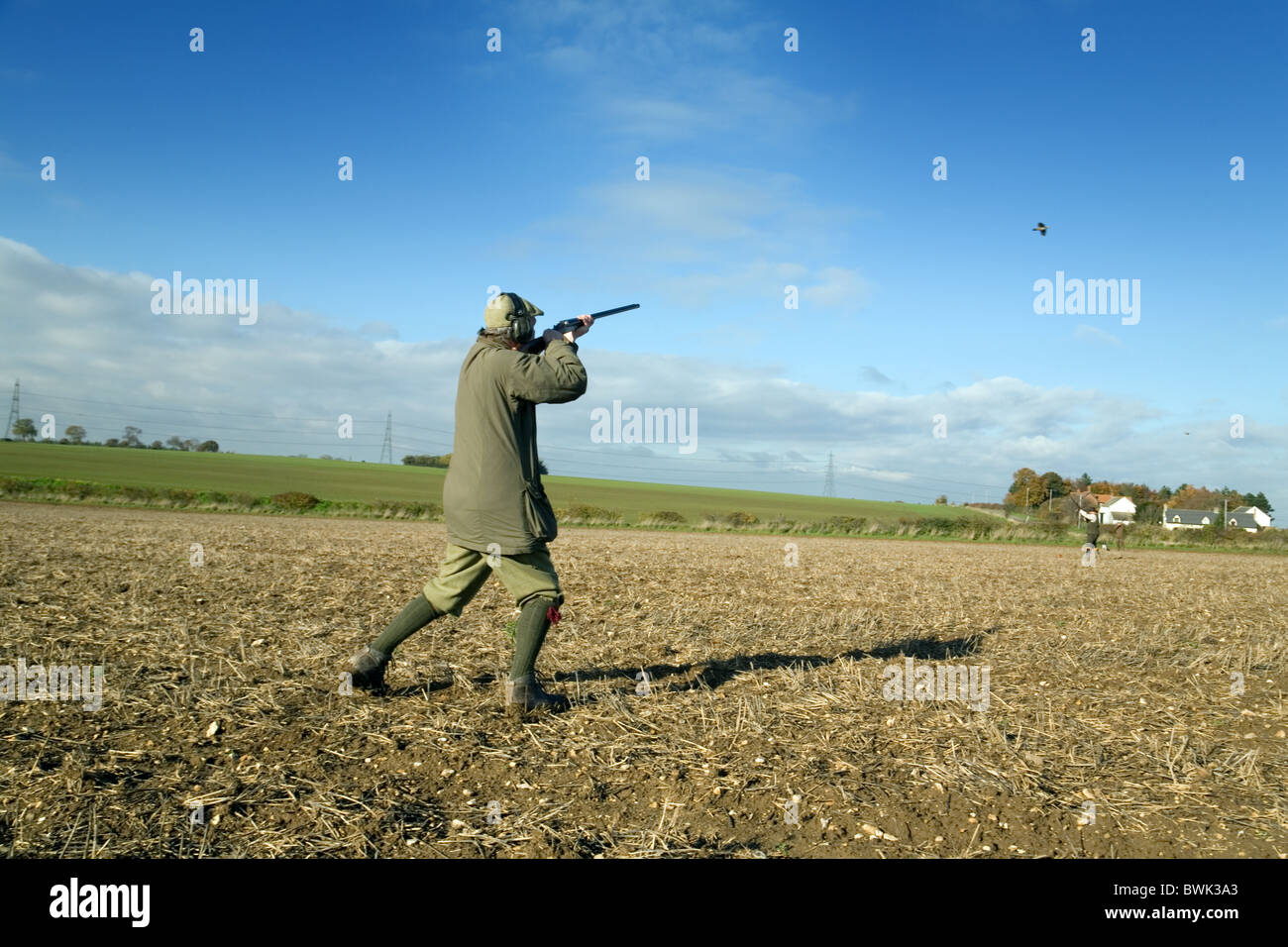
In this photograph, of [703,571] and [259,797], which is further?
[703,571]

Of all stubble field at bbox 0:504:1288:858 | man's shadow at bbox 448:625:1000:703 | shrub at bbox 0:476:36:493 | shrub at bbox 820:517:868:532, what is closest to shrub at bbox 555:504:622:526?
shrub at bbox 820:517:868:532

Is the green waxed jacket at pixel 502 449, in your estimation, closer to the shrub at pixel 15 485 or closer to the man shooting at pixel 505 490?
the man shooting at pixel 505 490

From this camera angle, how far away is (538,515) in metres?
5.19

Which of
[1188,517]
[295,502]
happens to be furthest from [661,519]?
[1188,517]

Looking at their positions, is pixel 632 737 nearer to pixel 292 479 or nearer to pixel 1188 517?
pixel 292 479

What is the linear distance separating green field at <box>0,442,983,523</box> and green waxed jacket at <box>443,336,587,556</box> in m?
35.8

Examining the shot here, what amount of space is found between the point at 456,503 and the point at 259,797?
1.98 metres

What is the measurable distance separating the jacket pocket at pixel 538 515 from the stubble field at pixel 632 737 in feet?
3.74
